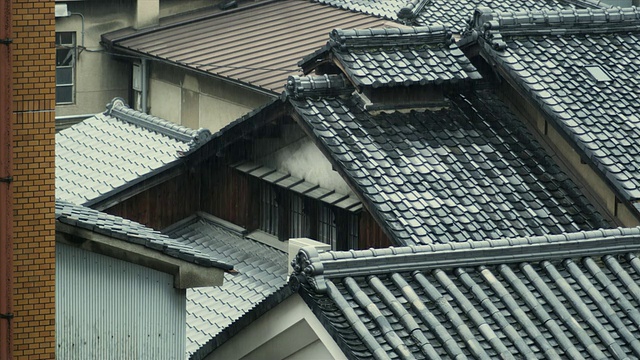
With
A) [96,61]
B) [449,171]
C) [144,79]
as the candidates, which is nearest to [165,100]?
[144,79]

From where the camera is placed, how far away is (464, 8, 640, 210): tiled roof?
22359mm

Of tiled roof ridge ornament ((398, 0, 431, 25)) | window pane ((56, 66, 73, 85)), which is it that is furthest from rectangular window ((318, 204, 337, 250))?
window pane ((56, 66, 73, 85))

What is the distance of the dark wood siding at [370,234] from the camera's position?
22.4m

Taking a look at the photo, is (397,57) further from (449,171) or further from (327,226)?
(327,226)

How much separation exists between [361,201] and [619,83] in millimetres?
4909

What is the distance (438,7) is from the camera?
36.3 m

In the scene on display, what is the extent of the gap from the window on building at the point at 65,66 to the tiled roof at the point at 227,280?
14927 millimetres

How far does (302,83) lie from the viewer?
75.6 feet

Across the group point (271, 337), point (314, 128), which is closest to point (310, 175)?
point (314, 128)

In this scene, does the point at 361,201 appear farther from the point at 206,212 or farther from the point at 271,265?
the point at 206,212

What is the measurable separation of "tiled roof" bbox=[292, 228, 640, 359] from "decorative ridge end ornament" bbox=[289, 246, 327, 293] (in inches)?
0.5

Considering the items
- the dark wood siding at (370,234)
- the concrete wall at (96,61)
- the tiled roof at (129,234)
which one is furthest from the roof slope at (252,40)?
the tiled roof at (129,234)

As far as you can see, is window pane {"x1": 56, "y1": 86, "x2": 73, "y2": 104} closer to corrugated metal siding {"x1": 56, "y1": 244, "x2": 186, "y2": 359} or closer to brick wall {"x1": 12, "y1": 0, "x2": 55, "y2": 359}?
corrugated metal siding {"x1": 56, "y1": 244, "x2": 186, "y2": 359}

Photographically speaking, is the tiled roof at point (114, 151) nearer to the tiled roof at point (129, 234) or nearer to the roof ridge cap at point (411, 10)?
the roof ridge cap at point (411, 10)
